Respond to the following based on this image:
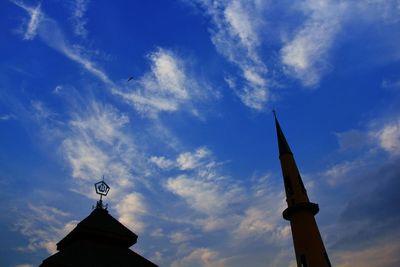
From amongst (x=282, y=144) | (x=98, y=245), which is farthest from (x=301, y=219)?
(x=98, y=245)

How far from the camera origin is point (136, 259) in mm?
33156

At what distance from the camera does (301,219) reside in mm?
33094

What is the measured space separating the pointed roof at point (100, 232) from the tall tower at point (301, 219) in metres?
16.2

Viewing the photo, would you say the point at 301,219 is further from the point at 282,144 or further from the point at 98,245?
the point at 98,245

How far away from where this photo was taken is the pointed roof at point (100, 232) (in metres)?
34.4

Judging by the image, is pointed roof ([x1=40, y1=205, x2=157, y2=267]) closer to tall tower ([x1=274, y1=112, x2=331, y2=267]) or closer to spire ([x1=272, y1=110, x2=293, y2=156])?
tall tower ([x1=274, y1=112, x2=331, y2=267])

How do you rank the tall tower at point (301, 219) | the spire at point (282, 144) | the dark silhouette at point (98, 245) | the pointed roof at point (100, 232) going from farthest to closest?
the spire at point (282, 144) → the pointed roof at point (100, 232) → the tall tower at point (301, 219) → the dark silhouette at point (98, 245)

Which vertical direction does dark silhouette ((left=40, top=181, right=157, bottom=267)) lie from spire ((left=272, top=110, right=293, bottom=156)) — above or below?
below

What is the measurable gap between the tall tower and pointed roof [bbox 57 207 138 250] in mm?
16177

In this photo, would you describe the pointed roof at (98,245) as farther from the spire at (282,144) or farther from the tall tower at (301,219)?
the spire at (282,144)

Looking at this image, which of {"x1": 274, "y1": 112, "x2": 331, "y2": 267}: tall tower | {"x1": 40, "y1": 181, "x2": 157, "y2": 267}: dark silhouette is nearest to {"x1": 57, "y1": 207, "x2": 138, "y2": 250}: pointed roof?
{"x1": 40, "y1": 181, "x2": 157, "y2": 267}: dark silhouette

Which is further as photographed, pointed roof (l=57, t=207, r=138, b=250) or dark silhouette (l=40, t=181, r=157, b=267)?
pointed roof (l=57, t=207, r=138, b=250)

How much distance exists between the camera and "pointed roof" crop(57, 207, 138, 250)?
3441 cm

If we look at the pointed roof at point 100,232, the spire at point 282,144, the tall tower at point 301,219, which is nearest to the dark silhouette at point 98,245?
the pointed roof at point 100,232
